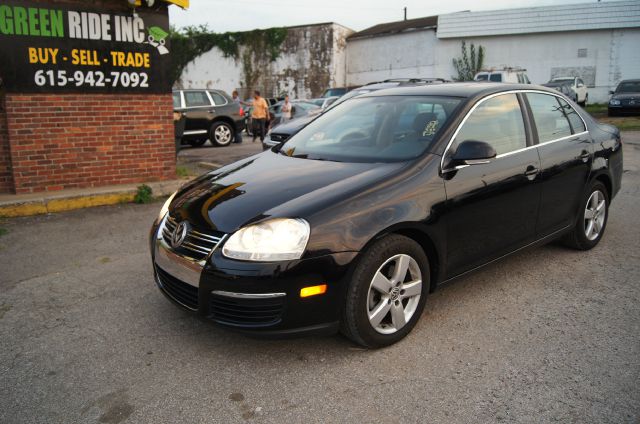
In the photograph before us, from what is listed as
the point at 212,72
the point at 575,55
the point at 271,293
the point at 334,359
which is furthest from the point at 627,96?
the point at 212,72

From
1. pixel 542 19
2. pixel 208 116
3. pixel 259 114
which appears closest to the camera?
pixel 208 116

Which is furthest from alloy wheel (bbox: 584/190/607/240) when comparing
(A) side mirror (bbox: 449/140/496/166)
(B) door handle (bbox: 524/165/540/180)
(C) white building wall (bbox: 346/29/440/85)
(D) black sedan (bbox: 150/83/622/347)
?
(C) white building wall (bbox: 346/29/440/85)

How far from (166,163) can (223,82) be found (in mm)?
30168

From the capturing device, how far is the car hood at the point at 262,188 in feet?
10.1

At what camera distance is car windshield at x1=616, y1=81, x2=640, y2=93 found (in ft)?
67.9

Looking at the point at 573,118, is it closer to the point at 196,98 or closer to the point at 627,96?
the point at 196,98

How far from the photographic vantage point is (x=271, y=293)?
2.83 metres

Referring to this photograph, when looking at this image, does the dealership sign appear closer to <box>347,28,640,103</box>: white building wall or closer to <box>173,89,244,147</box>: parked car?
<box>173,89,244,147</box>: parked car

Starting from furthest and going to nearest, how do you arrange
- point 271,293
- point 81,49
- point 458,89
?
1. point 81,49
2. point 458,89
3. point 271,293

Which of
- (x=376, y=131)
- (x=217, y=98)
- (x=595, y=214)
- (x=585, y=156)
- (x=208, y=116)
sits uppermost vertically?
(x=217, y=98)

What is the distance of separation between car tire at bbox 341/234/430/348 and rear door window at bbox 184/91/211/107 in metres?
12.6

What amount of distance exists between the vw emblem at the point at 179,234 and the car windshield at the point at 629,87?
22.2 metres

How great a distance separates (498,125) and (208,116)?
11953 millimetres

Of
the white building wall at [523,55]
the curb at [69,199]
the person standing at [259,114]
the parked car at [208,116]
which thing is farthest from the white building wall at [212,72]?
the curb at [69,199]
